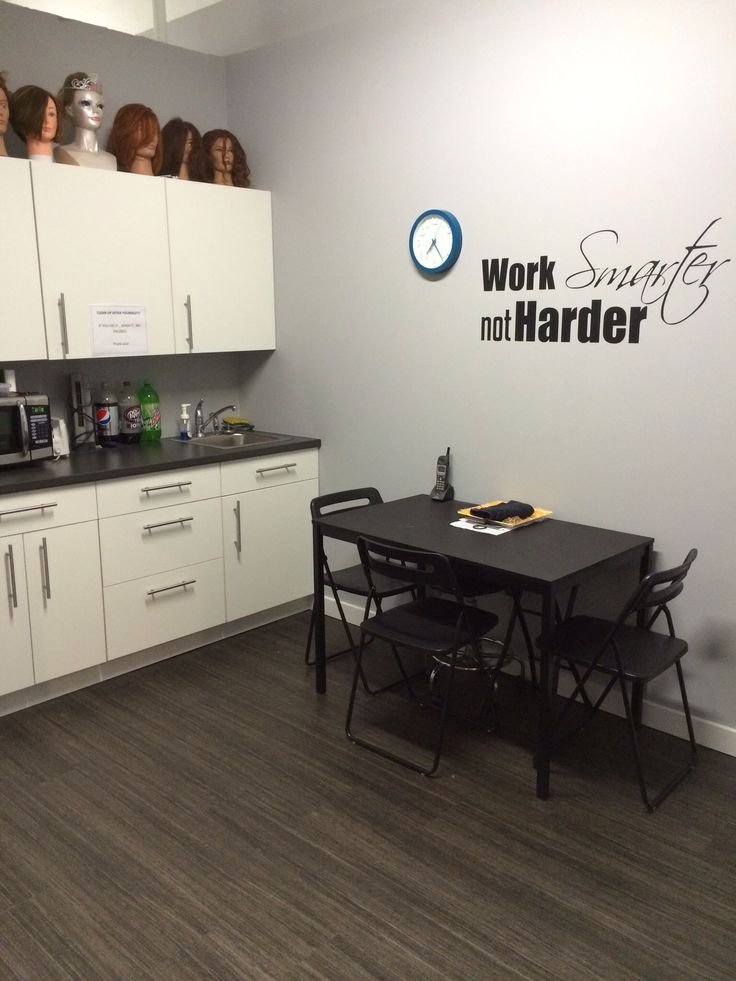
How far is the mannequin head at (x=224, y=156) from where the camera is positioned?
Answer: 390cm

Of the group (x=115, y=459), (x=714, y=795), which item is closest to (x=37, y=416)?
(x=115, y=459)

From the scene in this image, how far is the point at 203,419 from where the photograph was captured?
4.33m

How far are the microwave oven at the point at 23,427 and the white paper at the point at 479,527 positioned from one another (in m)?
1.68

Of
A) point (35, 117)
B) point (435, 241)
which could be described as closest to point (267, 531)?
point (435, 241)

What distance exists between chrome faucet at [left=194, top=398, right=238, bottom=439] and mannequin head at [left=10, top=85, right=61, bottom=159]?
140 centimetres

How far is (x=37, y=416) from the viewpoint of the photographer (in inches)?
130

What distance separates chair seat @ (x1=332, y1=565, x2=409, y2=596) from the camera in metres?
3.25

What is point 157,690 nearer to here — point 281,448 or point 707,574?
point 281,448

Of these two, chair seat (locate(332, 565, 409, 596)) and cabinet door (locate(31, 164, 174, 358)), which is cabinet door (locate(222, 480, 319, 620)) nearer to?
chair seat (locate(332, 565, 409, 596))

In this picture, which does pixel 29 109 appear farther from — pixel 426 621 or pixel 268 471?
pixel 426 621

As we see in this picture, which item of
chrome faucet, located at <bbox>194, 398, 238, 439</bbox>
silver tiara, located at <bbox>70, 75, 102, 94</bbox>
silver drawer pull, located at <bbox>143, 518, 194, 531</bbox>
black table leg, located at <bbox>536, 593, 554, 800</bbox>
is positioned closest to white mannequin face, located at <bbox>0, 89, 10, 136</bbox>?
silver tiara, located at <bbox>70, 75, 102, 94</bbox>

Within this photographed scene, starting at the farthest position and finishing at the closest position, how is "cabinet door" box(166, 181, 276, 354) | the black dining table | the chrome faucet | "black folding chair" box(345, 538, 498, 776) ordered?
the chrome faucet < "cabinet door" box(166, 181, 276, 354) < "black folding chair" box(345, 538, 498, 776) < the black dining table

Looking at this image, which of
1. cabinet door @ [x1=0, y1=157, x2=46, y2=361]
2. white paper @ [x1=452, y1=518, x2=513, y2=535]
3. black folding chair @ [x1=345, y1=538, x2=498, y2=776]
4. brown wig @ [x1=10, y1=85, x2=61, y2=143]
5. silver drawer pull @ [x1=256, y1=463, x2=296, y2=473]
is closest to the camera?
black folding chair @ [x1=345, y1=538, x2=498, y2=776]

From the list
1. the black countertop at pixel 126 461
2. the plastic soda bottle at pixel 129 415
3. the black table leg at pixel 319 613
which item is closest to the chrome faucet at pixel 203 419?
the black countertop at pixel 126 461
